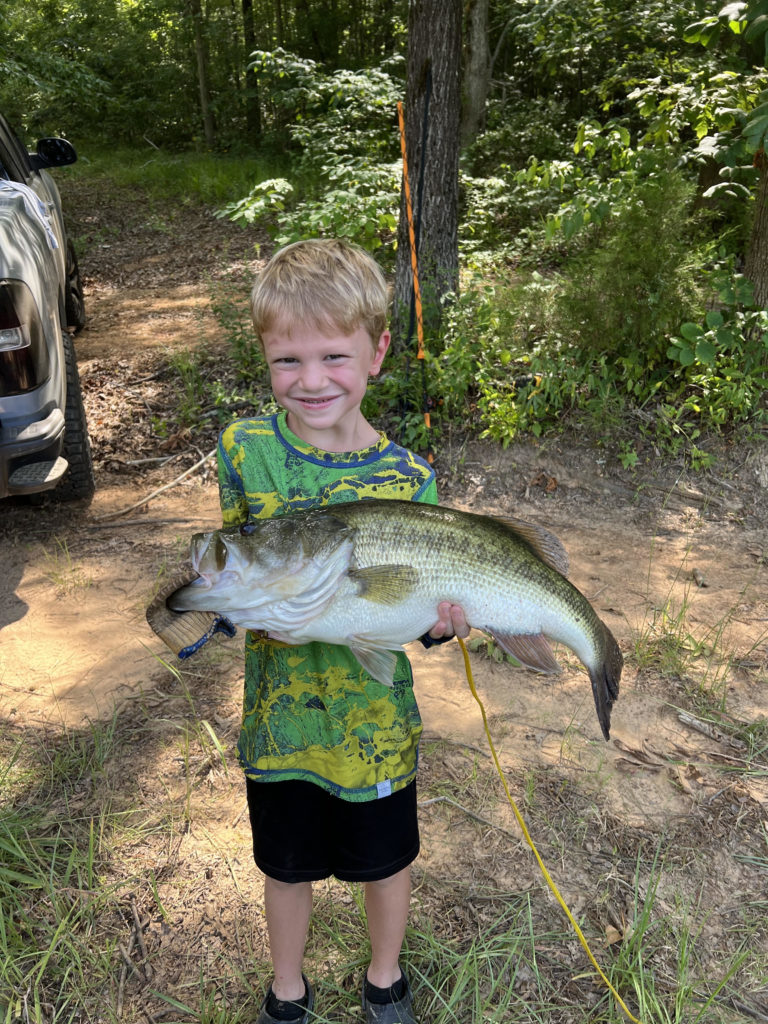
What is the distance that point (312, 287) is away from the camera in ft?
6.02

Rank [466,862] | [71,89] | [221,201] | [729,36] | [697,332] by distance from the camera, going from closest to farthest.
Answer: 1. [466,862]
2. [697,332]
3. [729,36]
4. [71,89]
5. [221,201]

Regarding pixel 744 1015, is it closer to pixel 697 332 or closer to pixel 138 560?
pixel 138 560

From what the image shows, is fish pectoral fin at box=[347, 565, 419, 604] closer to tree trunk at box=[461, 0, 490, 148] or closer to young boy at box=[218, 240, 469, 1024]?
young boy at box=[218, 240, 469, 1024]

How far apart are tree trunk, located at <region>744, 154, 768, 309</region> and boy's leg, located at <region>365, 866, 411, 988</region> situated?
539 cm

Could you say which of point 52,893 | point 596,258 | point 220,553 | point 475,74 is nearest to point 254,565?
point 220,553

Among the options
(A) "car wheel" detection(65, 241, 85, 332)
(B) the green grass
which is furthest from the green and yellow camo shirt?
(B) the green grass

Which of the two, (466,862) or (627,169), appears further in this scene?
(627,169)

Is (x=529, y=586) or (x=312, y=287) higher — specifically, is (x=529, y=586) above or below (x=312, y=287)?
below

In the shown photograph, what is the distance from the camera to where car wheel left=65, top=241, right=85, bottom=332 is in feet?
24.3

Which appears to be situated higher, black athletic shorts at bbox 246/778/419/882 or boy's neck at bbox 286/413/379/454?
boy's neck at bbox 286/413/379/454

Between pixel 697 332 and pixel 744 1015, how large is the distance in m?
4.56

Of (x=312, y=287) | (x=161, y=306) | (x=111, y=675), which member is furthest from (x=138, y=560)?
(x=161, y=306)

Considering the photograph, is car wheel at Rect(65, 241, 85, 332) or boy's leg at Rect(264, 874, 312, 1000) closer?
boy's leg at Rect(264, 874, 312, 1000)

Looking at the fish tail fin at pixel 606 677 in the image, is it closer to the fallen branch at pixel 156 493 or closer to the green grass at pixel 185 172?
the fallen branch at pixel 156 493
